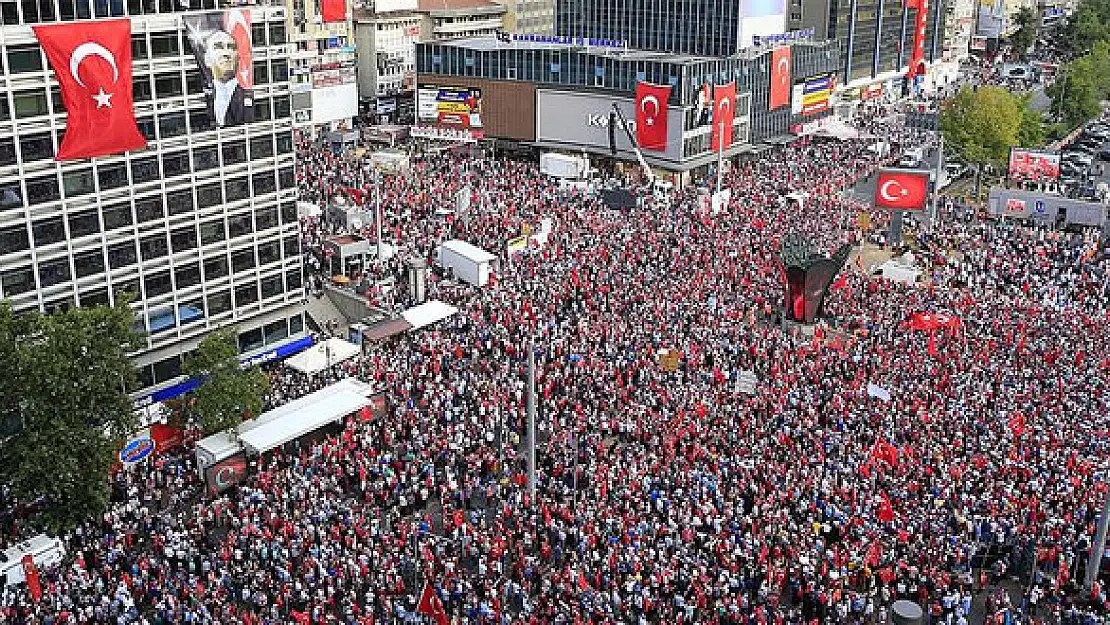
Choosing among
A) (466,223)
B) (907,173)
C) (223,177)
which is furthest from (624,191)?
(223,177)

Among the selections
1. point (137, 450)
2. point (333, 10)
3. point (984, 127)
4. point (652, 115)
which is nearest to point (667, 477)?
point (137, 450)

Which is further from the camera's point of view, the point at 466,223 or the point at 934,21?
the point at 934,21

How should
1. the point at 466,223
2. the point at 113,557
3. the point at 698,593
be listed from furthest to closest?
the point at 466,223
the point at 113,557
the point at 698,593

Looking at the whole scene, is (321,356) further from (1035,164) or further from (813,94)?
(813,94)

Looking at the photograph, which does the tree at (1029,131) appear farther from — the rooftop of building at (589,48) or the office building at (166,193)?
the office building at (166,193)

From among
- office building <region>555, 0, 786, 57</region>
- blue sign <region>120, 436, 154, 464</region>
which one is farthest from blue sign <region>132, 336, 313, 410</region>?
office building <region>555, 0, 786, 57</region>

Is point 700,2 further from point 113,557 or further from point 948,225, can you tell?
point 113,557

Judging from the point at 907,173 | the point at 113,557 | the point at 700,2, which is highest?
the point at 700,2
